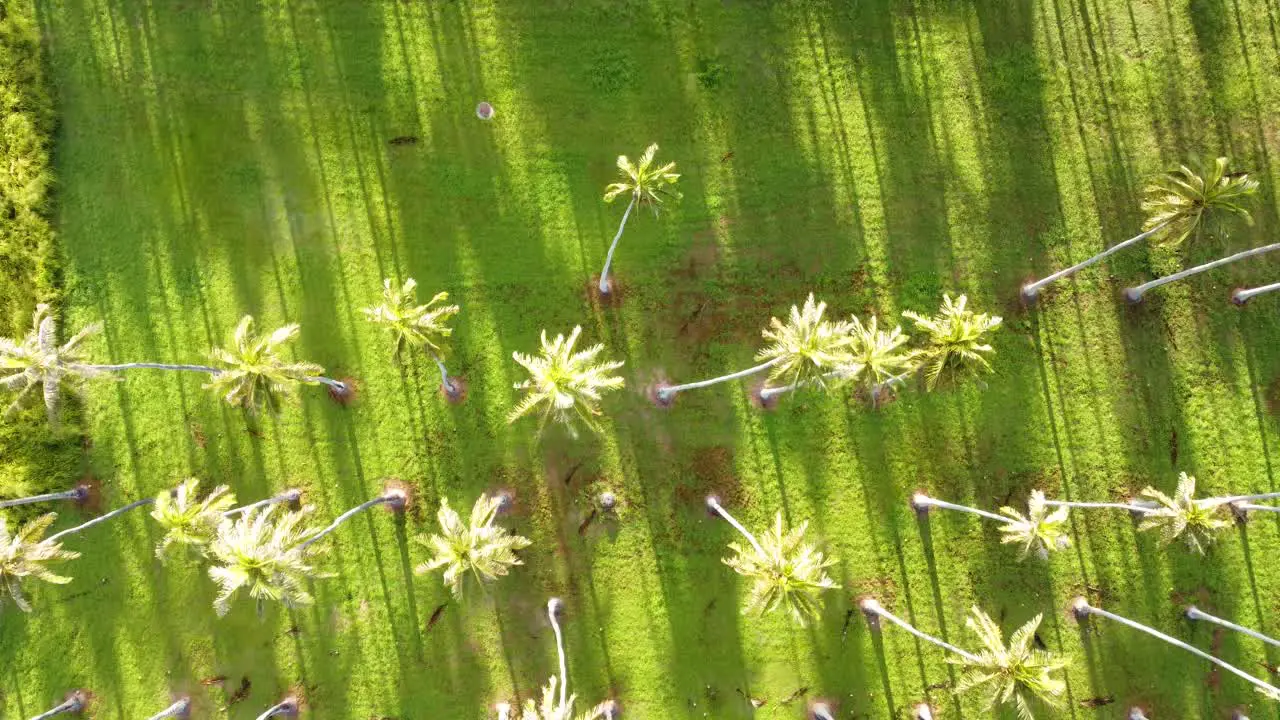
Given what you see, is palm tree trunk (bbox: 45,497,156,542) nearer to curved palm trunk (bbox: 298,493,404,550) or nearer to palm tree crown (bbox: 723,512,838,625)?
curved palm trunk (bbox: 298,493,404,550)

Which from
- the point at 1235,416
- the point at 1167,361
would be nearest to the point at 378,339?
the point at 1167,361

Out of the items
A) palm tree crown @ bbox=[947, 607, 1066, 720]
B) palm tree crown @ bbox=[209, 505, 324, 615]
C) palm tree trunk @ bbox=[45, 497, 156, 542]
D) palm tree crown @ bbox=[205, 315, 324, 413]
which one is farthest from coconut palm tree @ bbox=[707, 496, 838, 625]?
palm tree trunk @ bbox=[45, 497, 156, 542]

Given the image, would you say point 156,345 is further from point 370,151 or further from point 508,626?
point 508,626

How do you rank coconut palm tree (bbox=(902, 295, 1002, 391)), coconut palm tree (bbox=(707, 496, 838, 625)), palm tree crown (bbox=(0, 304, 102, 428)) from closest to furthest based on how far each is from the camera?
palm tree crown (bbox=(0, 304, 102, 428)), coconut palm tree (bbox=(902, 295, 1002, 391)), coconut palm tree (bbox=(707, 496, 838, 625))

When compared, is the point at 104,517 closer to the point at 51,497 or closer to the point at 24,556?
the point at 24,556

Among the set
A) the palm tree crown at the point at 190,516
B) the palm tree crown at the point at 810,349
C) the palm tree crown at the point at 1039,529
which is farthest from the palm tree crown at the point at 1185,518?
the palm tree crown at the point at 190,516

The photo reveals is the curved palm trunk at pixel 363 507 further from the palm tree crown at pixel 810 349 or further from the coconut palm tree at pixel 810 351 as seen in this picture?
the palm tree crown at pixel 810 349
